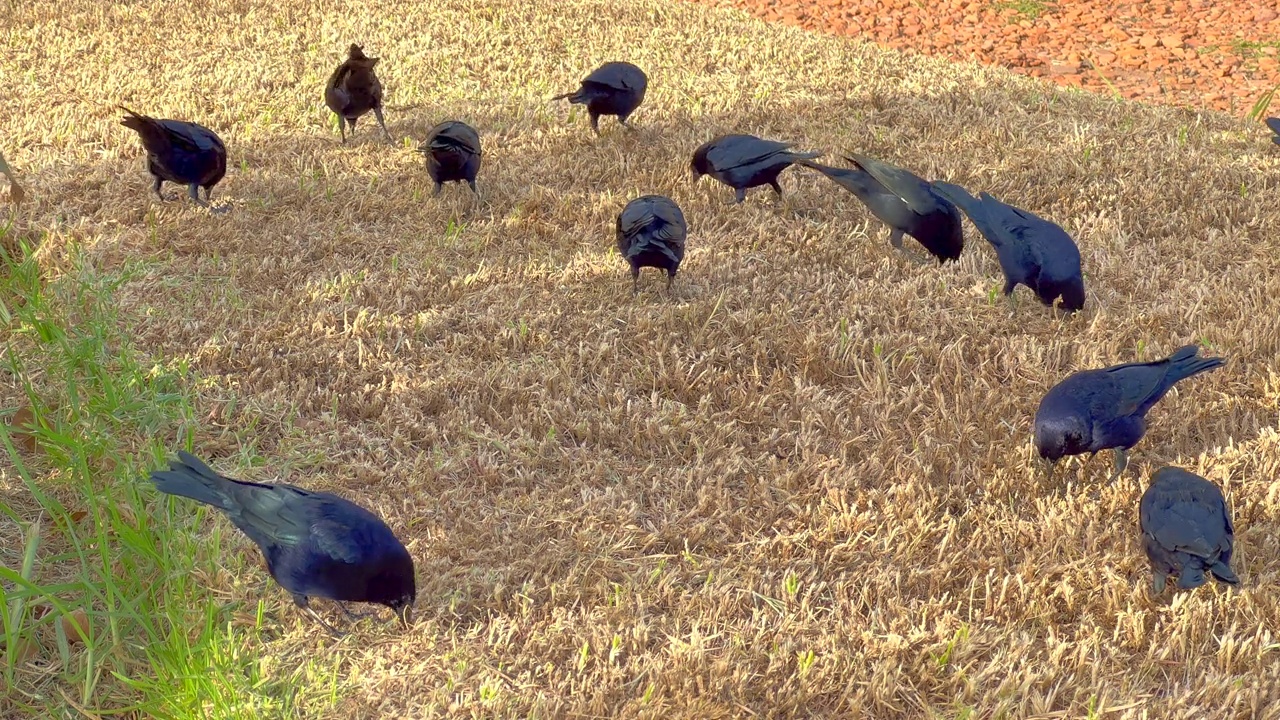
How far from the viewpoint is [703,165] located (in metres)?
5.83

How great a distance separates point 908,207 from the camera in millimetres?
5125

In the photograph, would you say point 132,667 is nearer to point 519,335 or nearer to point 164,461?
point 164,461

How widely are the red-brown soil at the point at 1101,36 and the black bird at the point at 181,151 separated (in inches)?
215

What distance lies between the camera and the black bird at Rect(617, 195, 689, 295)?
15.5ft

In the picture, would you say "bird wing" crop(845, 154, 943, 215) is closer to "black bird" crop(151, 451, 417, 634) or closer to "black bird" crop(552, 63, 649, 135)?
"black bird" crop(552, 63, 649, 135)

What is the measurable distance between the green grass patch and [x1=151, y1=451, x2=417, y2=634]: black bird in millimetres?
223

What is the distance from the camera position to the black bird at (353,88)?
614 centimetres

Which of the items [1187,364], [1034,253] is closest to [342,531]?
[1187,364]

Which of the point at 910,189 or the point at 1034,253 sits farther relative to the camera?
the point at 910,189

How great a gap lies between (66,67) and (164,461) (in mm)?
5269

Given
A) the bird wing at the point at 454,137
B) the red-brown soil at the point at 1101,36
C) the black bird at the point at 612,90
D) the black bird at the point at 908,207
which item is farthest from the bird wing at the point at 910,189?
the red-brown soil at the point at 1101,36

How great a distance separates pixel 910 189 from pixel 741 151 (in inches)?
36.2

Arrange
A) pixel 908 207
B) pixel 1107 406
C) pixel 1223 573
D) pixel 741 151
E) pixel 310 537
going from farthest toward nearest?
pixel 741 151 < pixel 908 207 < pixel 1107 406 < pixel 1223 573 < pixel 310 537

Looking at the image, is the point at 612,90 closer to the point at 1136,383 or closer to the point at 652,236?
the point at 652,236
